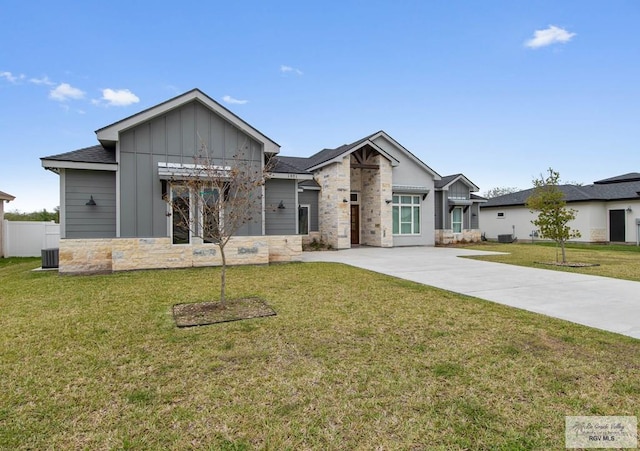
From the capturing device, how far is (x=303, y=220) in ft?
61.7

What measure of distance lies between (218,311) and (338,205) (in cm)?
1224

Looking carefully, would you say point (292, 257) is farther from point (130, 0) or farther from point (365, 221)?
point (130, 0)

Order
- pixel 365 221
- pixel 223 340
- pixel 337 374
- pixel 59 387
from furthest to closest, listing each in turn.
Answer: pixel 365 221 < pixel 223 340 < pixel 337 374 < pixel 59 387

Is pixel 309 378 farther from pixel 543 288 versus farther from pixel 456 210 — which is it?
pixel 456 210

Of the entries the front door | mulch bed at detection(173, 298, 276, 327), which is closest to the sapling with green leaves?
mulch bed at detection(173, 298, 276, 327)

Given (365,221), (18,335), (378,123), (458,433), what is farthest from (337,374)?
(378,123)

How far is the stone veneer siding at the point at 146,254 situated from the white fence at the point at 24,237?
7727 mm

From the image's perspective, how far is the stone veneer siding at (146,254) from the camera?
1004 cm

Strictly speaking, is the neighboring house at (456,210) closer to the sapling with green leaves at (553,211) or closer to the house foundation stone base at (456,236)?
the house foundation stone base at (456,236)

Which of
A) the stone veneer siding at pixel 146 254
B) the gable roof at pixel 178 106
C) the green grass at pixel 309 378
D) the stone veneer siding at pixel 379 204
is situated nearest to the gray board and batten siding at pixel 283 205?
the stone veneer siding at pixel 146 254

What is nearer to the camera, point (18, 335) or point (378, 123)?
point (18, 335)

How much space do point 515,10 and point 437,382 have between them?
51.7ft

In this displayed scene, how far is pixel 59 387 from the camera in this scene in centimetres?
311

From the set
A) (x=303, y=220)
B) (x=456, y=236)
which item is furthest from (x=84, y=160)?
(x=456, y=236)
